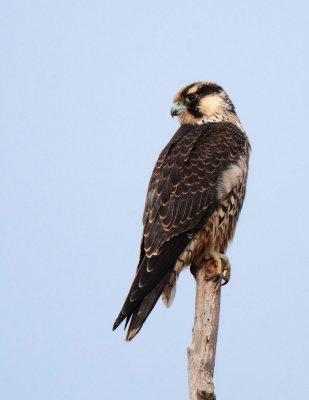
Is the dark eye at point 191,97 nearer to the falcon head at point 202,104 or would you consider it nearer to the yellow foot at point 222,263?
the falcon head at point 202,104

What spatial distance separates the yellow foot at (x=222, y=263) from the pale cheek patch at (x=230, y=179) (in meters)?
0.43

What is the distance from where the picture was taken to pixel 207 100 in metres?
6.58

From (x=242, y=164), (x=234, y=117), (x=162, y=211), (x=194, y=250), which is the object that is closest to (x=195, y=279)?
(x=194, y=250)

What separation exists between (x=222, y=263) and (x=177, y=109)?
1.67 meters

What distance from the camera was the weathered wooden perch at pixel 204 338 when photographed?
4344 mm

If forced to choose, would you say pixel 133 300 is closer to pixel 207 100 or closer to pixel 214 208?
pixel 214 208

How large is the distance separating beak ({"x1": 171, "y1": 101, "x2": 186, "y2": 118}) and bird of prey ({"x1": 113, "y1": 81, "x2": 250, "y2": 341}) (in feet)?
1.34

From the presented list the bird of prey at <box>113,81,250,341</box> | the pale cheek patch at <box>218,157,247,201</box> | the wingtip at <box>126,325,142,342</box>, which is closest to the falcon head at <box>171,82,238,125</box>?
the bird of prey at <box>113,81,250,341</box>

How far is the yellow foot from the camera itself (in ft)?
17.9

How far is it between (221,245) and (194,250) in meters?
0.34

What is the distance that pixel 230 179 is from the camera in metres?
5.67

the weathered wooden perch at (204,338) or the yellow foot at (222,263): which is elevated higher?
the yellow foot at (222,263)

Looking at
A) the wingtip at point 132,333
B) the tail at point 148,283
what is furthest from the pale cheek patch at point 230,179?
the wingtip at point 132,333

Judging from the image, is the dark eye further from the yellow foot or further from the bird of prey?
the yellow foot
